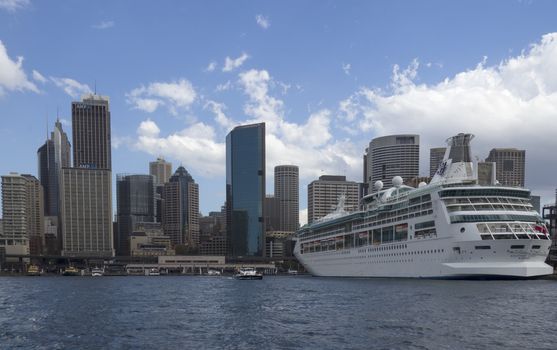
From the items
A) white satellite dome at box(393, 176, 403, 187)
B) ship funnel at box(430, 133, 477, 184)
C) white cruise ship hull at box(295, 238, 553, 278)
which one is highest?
ship funnel at box(430, 133, 477, 184)

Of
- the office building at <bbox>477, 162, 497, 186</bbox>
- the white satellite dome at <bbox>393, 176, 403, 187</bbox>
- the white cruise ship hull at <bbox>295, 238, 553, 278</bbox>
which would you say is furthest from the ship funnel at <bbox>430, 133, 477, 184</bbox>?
the white cruise ship hull at <bbox>295, 238, 553, 278</bbox>

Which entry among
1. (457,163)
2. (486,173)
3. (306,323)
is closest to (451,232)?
(457,163)

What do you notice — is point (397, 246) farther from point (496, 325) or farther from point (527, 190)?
point (496, 325)

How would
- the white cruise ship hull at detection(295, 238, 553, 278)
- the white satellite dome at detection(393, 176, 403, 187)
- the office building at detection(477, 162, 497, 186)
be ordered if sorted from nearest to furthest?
1. the white cruise ship hull at detection(295, 238, 553, 278)
2. the office building at detection(477, 162, 497, 186)
3. the white satellite dome at detection(393, 176, 403, 187)

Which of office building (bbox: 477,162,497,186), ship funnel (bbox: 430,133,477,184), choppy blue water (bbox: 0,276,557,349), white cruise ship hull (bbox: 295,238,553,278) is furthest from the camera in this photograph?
office building (bbox: 477,162,497,186)

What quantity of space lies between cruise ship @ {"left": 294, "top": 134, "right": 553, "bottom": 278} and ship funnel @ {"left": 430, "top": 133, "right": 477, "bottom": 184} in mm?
241

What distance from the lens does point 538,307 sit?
56.8 m

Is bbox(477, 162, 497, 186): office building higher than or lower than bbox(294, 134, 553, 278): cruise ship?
higher

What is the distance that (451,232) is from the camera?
101m

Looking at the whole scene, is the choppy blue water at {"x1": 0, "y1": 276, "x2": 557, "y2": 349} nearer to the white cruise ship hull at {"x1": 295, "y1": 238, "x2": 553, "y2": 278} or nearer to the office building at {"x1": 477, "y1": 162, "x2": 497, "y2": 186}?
the white cruise ship hull at {"x1": 295, "y1": 238, "x2": 553, "y2": 278}

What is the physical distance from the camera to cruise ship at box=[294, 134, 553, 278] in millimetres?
96000

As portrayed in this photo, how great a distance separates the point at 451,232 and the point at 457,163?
3133 cm

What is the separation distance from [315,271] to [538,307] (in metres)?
122

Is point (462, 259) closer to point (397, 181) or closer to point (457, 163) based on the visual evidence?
point (457, 163)
